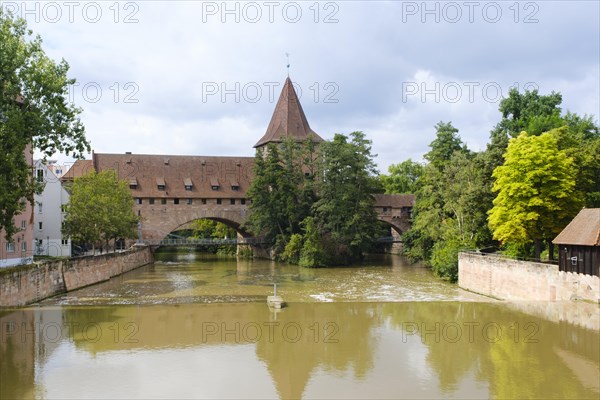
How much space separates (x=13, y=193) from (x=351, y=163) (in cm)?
2979

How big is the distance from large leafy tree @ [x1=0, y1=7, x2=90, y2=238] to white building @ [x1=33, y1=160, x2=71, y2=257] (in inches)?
783

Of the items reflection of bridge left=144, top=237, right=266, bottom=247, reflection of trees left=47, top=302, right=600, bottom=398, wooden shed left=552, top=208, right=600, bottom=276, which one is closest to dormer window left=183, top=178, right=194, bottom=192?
reflection of bridge left=144, top=237, right=266, bottom=247

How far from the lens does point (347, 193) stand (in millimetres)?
45688

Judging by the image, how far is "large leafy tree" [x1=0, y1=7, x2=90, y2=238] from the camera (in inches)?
789

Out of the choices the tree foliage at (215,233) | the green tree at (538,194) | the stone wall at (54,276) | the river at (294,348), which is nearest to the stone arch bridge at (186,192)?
the tree foliage at (215,233)

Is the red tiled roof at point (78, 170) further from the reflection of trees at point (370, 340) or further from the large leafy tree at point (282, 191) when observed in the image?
the reflection of trees at point (370, 340)

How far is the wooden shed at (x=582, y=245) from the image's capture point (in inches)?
805

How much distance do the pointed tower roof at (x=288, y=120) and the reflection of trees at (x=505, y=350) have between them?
3689 centimetres

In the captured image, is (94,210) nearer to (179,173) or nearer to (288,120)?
(179,173)

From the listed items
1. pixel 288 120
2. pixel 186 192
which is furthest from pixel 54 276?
pixel 288 120

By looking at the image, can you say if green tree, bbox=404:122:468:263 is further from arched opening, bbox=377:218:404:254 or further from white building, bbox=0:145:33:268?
white building, bbox=0:145:33:268

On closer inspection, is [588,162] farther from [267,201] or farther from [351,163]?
[267,201]

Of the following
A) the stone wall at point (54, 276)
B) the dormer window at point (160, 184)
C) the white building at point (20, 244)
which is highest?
the dormer window at point (160, 184)

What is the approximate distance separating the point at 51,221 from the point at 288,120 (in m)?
25.5
